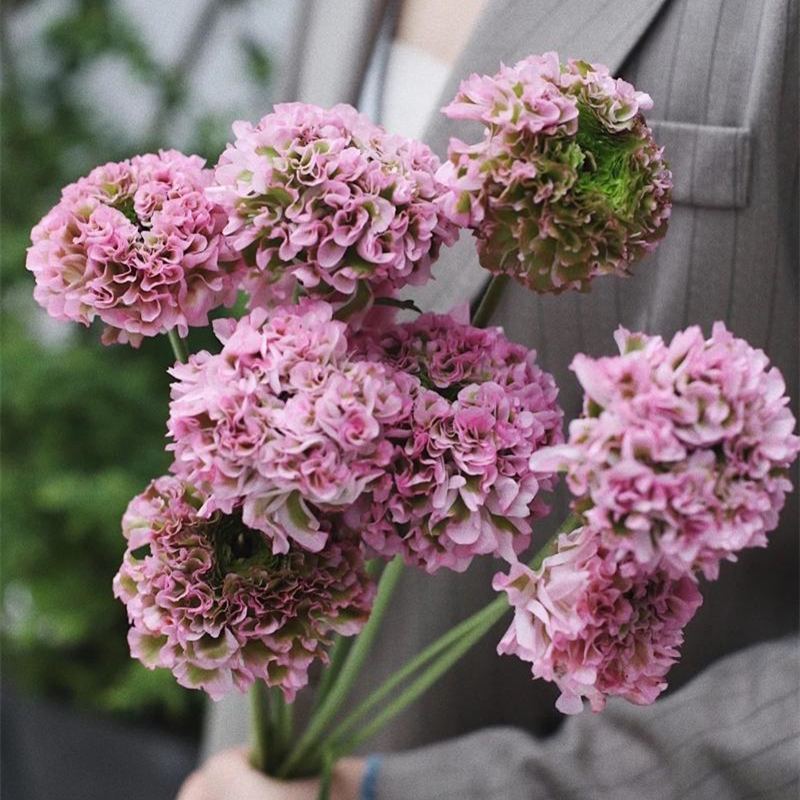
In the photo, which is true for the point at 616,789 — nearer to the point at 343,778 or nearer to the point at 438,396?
the point at 343,778

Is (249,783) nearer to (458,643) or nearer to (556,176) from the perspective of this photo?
(458,643)

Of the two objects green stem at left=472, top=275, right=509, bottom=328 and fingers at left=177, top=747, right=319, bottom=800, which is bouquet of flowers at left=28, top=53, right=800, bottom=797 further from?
fingers at left=177, top=747, right=319, bottom=800

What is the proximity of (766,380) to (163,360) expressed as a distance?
3.86 feet

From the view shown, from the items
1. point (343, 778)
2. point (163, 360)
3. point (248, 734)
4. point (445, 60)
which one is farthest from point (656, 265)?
point (163, 360)

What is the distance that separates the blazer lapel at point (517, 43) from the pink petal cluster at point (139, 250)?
175 millimetres

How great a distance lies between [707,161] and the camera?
54 centimetres

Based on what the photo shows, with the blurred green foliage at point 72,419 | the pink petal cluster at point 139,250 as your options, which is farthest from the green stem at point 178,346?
the blurred green foliage at point 72,419

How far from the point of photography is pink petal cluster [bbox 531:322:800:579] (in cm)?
34

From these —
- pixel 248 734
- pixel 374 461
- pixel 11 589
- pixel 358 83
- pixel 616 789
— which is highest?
pixel 358 83

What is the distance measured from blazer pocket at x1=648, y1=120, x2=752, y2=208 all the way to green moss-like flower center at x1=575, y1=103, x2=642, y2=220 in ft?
0.45

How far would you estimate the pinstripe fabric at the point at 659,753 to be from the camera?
0.57 metres

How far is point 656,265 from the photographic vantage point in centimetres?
59

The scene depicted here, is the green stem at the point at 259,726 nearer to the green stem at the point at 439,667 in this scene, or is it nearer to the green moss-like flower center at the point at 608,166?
the green stem at the point at 439,667

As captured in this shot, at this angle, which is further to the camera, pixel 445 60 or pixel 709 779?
pixel 445 60
